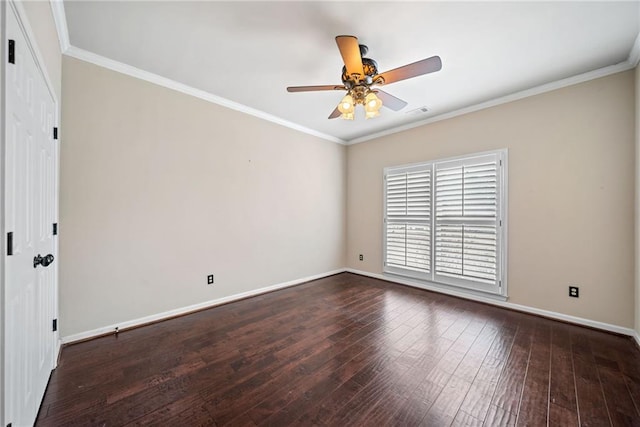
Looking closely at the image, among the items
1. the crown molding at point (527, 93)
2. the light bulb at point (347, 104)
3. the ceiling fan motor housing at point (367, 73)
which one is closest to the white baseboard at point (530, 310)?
the crown molding at point (527, 93)

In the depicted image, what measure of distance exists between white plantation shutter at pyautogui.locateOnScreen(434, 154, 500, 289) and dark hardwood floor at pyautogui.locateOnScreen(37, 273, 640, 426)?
684mm

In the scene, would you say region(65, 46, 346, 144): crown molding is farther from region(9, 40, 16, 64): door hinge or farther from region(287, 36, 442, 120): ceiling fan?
region(9, 40, 16, 64): door hinge

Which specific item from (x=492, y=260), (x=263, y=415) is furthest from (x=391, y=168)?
(x=263, y=415)

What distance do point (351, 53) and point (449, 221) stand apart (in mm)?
2737

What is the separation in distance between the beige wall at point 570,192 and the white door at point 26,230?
4245 mm

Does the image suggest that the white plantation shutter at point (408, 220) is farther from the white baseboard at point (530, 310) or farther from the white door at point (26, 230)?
the white door at point (26, 230)

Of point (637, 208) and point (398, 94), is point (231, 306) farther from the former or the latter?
point (637, 208)

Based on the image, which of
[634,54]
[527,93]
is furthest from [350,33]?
[634,54]

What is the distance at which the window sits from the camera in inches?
132

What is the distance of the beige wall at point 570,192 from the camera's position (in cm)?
259

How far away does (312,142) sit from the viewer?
15.2 ft

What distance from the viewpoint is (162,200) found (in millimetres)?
2875

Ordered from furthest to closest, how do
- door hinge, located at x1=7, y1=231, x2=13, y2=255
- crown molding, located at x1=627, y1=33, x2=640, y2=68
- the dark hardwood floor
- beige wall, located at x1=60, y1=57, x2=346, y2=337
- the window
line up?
the window, beige wall, located at x1=60, y1=57, x2=346, y2=337, crown molding, located at x1=627, y1=33, x2=640, y2=68, the dark hardwood floor, door hinge, located at x1=7, y1=231, x2=13, y2=255

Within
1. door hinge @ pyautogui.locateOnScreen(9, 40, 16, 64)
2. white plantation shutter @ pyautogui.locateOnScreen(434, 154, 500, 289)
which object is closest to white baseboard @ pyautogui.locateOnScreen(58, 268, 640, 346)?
white plantation shutter @ pyautogui.locateOnScreen(434, 154, 500, 289)
